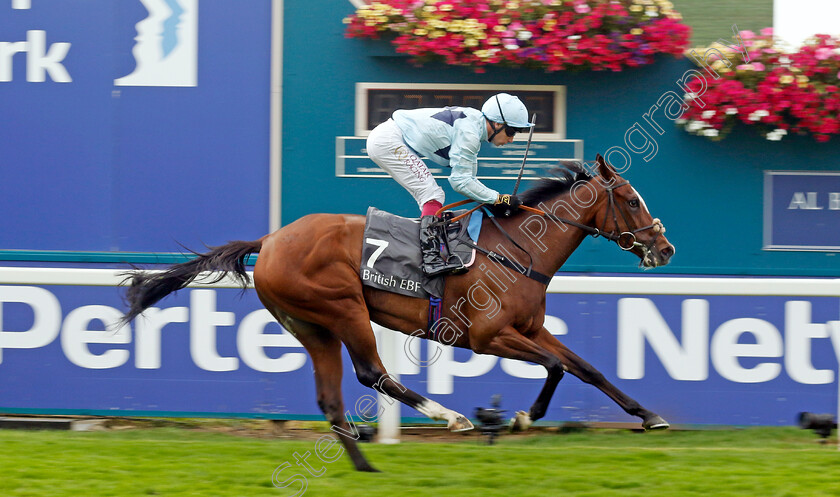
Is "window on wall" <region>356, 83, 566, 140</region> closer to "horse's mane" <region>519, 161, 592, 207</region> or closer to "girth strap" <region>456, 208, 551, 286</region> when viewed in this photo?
"horse's mane" <region>519, 161, 592, 207</region>

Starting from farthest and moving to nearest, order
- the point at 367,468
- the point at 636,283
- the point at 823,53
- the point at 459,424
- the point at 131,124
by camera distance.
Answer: the point at 131,124 → the point at 823,53 → the point at 636,283 → the point at 367,468 → the point at 459,424

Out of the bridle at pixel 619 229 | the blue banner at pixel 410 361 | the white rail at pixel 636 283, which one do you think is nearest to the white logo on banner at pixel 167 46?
the white rail at pixel 636 283

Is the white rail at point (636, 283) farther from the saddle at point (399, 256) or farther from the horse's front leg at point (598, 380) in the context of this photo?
the saddle at point (399, 256)

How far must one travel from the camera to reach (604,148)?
5.97m

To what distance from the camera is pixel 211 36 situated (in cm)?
603

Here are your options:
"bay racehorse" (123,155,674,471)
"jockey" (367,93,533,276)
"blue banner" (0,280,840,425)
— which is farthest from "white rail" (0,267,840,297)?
"jockey" (367,93,533,276)

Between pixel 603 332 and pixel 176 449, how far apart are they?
252 centimetres

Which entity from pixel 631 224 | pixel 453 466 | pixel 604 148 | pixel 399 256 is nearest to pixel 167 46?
pixel 399 256

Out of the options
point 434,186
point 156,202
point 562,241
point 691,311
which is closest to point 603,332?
point 691,311

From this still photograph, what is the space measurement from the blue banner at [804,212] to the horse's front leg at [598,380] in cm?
223

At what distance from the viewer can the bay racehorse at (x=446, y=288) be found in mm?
4316

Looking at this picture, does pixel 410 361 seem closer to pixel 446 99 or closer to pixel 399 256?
pixel 399 256

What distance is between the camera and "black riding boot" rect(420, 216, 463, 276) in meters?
4.37

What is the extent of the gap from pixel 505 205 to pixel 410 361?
1302 mm
